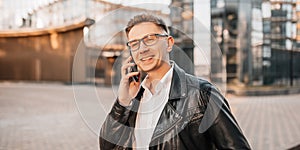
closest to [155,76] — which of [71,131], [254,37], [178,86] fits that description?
[178,86]

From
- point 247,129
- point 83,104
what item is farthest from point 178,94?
point 247,129

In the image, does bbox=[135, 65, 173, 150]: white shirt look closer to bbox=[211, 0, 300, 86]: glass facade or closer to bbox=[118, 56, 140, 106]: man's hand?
bbox=[118, 56, 140, 106]: man's hand

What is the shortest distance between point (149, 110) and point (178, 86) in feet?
0.57

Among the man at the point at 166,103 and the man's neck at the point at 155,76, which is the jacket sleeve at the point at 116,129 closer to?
the man at the point at 166,103

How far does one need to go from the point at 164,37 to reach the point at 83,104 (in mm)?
534

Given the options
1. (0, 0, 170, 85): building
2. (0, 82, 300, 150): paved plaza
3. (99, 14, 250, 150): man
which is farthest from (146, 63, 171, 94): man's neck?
(0, 0, 170, 85): building

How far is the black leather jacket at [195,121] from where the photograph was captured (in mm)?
1189

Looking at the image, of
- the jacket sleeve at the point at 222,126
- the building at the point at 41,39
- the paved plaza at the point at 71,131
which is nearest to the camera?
the jacket sleeve at the point at 222,126

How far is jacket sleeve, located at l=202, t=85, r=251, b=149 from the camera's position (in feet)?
3.89

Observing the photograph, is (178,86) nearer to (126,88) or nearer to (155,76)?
(155,76)

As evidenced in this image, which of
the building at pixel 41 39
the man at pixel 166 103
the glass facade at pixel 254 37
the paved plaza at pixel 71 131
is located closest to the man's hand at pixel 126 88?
the man at pixel 166 103

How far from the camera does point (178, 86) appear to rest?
1.24 metres

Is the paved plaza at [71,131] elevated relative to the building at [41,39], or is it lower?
lower

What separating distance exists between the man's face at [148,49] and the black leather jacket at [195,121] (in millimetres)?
113
